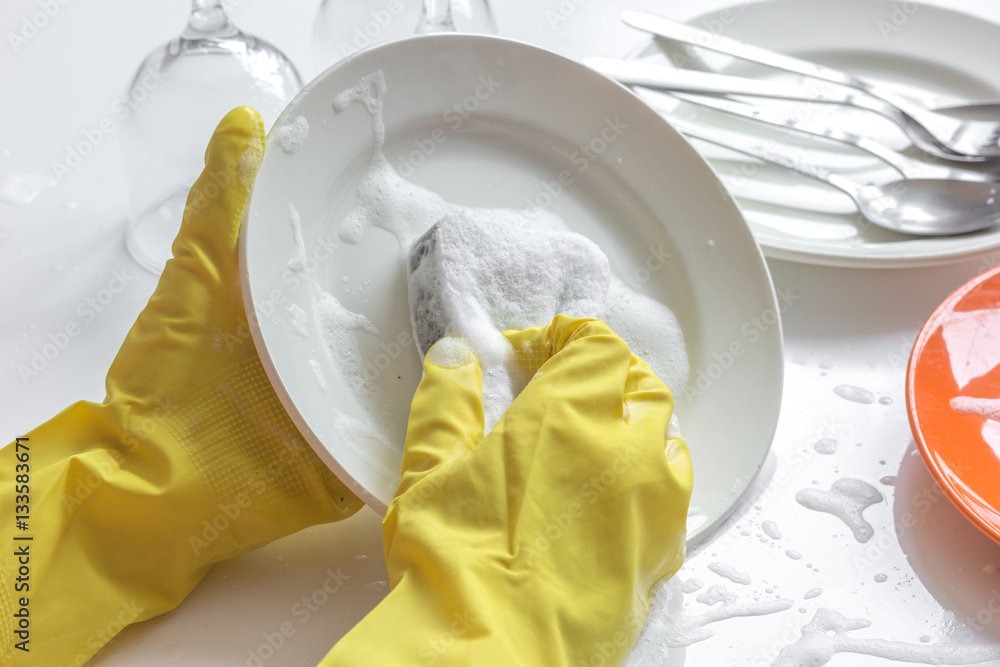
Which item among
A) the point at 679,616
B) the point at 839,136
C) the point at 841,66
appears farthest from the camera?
the point at 841,66

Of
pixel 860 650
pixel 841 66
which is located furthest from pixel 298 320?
pixel 841 66

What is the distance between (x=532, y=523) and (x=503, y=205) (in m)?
0.34

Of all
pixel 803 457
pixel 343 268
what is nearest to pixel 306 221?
pixel 343 268

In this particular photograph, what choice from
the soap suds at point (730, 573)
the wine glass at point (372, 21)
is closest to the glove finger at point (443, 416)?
the soap suds at point (730, 573)

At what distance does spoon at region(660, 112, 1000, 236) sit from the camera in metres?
0.86

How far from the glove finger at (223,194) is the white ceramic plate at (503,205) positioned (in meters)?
0.02

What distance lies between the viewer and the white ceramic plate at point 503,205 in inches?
22.5

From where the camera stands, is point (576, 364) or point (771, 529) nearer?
point (576, 364)

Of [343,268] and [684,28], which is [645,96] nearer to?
[684,28]

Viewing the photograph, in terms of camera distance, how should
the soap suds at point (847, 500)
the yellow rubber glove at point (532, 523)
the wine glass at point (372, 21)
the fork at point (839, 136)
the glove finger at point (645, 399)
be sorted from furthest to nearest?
the wine glass at point (372, 21) < the fork at point (839, 136) < the soap suds at point (847, 500) < the glove finger at point (645, 399) < the yellow rubber glove at point (532, 523)

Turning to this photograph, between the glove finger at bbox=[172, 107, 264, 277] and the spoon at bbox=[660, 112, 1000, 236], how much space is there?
48 centimetres

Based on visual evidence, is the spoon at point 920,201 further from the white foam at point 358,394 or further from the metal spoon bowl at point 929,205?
the white foam at point 358,394

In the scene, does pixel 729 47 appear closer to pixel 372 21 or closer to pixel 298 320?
pixel 372 21

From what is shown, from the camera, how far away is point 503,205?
733 millimetres
